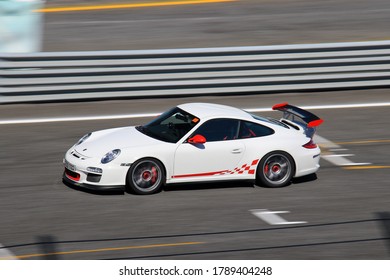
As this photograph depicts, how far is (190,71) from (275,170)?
20.2 ft

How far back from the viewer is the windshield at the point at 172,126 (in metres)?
12.4

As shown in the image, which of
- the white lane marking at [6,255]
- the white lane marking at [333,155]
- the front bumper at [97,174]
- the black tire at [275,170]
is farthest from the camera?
the white lane marking at [333,155]

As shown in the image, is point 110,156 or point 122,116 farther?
point 122,116

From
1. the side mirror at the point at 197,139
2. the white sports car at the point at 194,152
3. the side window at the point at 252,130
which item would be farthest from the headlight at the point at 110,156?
the side window at the point at 252,130

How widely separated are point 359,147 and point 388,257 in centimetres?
527

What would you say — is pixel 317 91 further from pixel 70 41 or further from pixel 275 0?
pixel 275 0

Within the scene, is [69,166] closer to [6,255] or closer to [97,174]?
[97,174]

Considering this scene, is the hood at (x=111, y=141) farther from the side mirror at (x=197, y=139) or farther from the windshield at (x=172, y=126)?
the side mirror at (x=197, y=139)

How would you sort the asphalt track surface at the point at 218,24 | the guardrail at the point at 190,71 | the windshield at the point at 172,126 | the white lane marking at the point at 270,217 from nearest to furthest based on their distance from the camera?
the white lane marking at the point at 270,217, the windshield at the point at 172,126, the guardrail at the point at 190,71, the asphalt track surface at the point at 218,24

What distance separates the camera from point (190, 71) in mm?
18375

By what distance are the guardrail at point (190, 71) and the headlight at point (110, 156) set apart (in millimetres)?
6186

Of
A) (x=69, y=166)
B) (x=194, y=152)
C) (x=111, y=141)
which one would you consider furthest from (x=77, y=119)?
(x=194, y=152)

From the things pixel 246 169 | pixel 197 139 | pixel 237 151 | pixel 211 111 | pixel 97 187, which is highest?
pixel 211 111

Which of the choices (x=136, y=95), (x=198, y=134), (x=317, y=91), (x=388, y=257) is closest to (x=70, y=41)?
(x=136, y=95)
